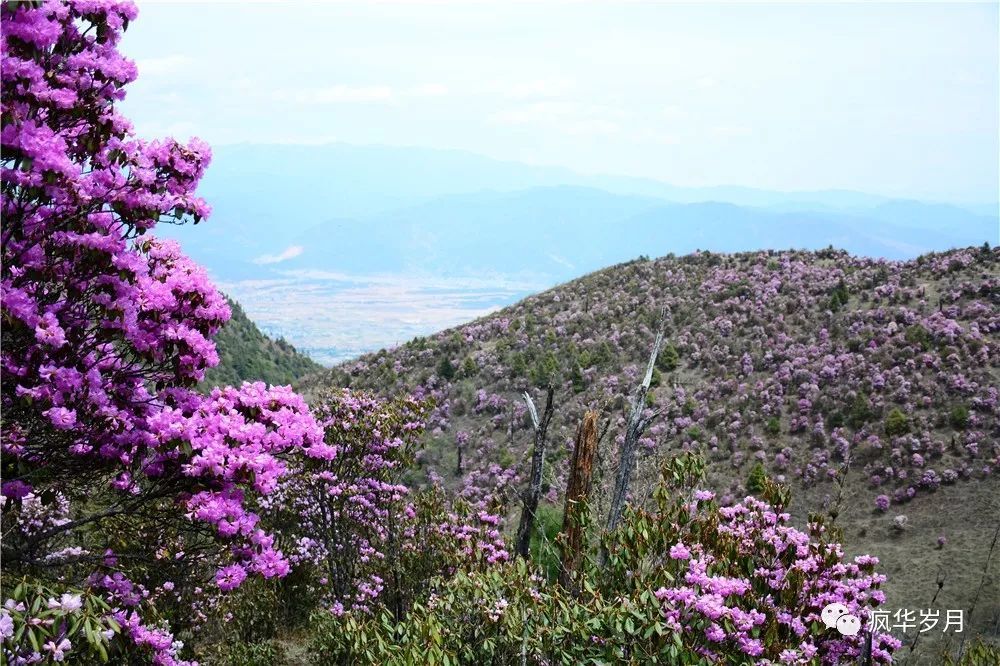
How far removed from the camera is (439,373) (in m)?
38.6

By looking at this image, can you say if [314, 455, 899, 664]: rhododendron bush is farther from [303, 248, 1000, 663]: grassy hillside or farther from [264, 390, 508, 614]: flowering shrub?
[303, 248, 1000, 663]: grassy hillside

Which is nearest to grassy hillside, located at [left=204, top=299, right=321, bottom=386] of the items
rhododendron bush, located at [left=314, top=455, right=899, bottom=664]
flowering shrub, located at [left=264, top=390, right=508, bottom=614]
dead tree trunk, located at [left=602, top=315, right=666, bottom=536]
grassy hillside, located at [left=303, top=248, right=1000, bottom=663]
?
grassy hillside, located at [left=303, top=248, right=1000, bottom=663]

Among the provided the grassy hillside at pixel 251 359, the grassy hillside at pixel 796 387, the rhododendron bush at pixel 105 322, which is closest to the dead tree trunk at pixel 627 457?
the grassy hillside at pixel 796 387

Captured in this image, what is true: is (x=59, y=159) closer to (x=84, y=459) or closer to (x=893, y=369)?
(x=84, y=459)

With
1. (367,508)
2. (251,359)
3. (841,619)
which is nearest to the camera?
(841,619)

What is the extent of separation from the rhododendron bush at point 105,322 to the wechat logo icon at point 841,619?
436 centimetres

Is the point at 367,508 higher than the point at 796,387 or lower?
lower

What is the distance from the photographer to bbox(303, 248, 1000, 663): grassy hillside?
21.8m

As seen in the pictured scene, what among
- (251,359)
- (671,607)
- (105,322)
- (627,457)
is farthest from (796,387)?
(251,359)

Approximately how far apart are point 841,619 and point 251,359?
5660 centimetres

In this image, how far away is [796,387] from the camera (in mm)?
29578

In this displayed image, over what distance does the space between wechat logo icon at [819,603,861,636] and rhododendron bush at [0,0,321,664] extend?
436 centimetres

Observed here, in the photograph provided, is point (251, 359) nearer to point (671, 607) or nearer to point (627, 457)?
point (627, 457)

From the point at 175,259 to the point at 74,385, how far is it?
1.23 metres
